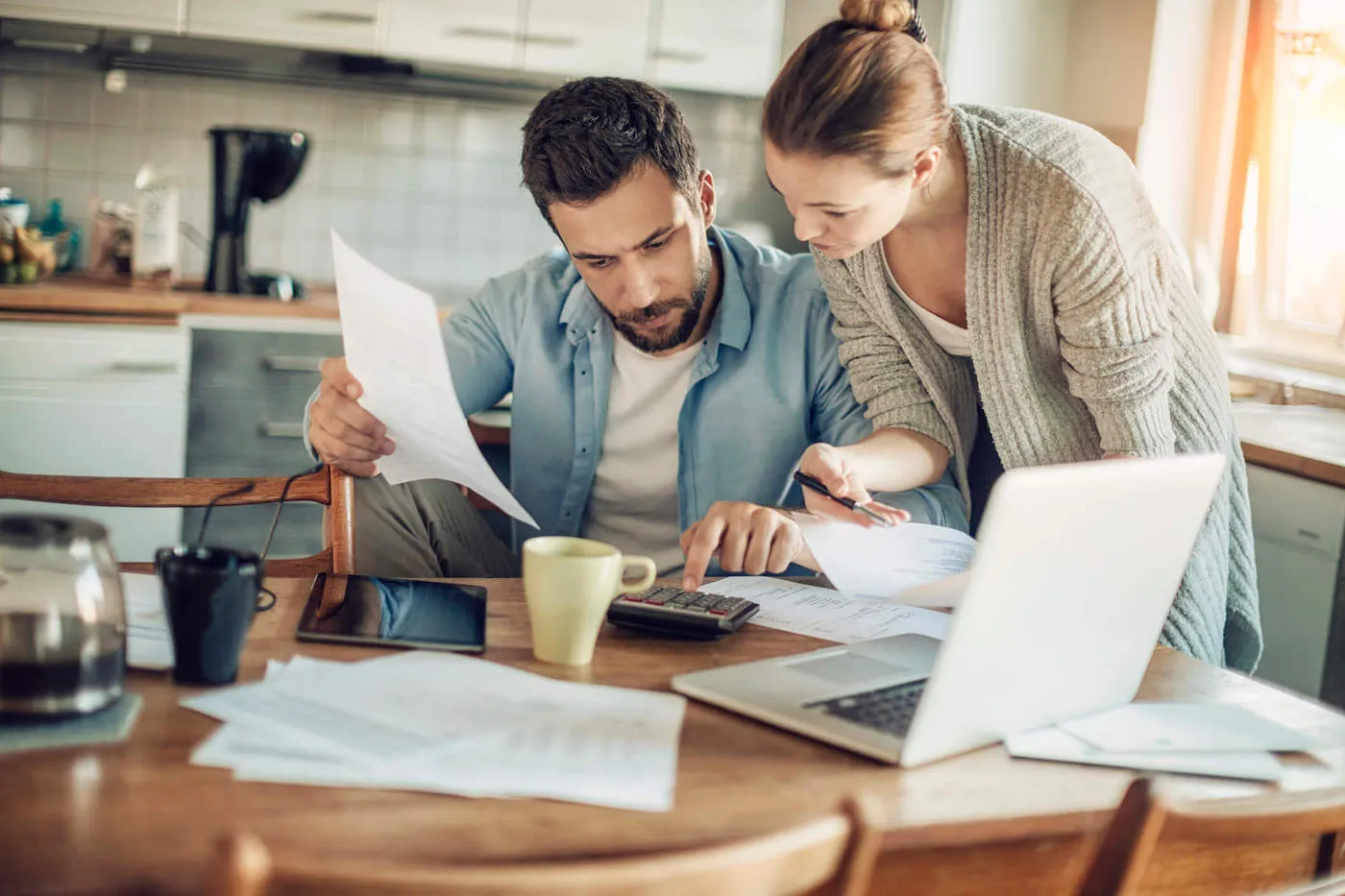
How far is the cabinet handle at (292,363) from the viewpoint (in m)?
3.10

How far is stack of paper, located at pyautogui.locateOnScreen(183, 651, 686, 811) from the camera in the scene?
33.0 inches

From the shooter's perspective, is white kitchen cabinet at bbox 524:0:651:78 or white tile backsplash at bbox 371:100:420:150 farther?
white tile backsplash at bbox 371:100:420:150

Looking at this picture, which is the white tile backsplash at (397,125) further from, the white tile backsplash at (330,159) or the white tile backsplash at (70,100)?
the white tile backsplash at (70,100)

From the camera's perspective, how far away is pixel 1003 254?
5.17 ft

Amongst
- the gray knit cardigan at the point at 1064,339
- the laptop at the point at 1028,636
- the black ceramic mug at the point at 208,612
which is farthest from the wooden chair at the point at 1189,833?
the gray knit cardigan at the point at 1064,339

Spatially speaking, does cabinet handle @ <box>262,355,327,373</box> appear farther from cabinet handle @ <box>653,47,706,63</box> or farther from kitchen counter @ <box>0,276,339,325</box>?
cabinet handle @ <box>653,47,706,63</box>

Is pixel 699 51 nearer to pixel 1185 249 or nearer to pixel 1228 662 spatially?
pixel 1185 249

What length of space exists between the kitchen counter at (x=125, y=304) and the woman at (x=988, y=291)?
1726 millimetres

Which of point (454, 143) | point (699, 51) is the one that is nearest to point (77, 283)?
point (454, 143)

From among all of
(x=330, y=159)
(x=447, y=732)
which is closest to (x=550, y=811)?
(x=447, y=732)

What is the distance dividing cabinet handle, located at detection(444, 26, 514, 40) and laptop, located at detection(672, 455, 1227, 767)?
8.52 feet

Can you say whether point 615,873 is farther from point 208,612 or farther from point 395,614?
point 395,614

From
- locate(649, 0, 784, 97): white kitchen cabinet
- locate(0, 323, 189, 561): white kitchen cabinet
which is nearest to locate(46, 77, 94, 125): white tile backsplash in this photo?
Answer: locate(0, 323, 189, 561): white kitchen cabinet

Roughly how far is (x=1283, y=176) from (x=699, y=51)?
1532 millimetres
